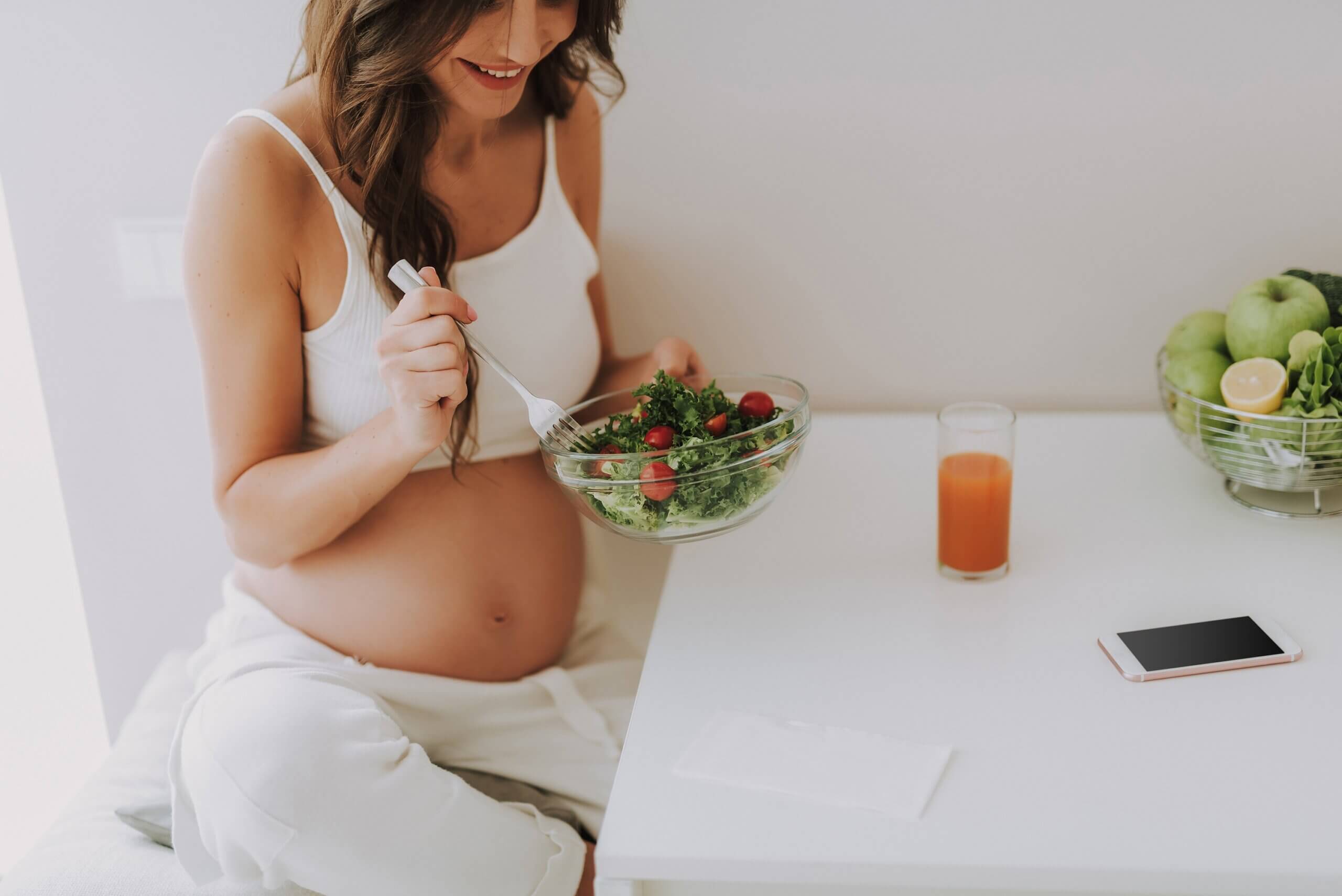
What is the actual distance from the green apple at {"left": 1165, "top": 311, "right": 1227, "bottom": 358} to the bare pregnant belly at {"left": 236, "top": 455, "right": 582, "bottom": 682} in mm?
704

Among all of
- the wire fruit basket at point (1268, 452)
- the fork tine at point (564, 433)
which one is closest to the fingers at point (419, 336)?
the fork tine at point (564, 433)

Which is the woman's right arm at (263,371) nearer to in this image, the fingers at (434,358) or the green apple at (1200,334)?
the fingers at (434,358)

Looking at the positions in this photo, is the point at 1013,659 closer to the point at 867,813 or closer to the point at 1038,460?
the point at 867,813

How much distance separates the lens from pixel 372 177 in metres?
1.02

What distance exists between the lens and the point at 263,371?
3.38 ft

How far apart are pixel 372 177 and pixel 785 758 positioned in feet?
2.12

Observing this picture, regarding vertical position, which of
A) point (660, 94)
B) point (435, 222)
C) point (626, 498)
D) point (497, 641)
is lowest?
point (497, 641)

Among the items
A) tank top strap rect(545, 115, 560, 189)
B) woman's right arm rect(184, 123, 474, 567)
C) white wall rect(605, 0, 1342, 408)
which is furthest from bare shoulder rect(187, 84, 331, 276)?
white wall rect(605, 0, 1342, 408)

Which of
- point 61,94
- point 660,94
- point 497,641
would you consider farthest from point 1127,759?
point 61,94

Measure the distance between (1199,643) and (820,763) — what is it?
0.34 m

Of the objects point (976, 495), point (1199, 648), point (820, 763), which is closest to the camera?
point (820, 763)

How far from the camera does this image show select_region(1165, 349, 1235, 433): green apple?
1062 mm

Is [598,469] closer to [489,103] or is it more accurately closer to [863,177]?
[489,103]

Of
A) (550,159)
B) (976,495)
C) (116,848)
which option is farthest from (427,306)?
(116,848)
